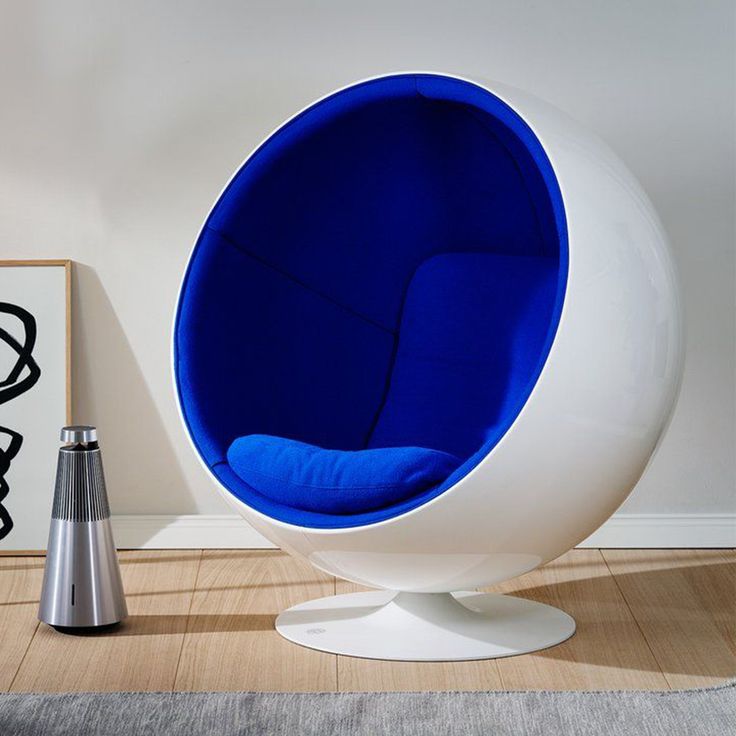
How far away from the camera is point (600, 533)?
9.23 ft

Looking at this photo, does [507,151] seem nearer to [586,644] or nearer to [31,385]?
[586,644]

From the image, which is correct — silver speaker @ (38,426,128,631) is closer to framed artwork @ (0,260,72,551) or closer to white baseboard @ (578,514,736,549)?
framed artwork @ (0,260,72,551)

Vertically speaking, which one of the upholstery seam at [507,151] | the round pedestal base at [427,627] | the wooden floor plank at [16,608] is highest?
the upholstery seam at [507,151]

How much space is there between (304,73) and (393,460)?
1.19 meters

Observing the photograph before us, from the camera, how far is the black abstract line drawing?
2.73 meters

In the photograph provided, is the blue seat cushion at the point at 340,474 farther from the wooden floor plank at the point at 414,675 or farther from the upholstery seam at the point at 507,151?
the upholstery seam at the point at 507,151

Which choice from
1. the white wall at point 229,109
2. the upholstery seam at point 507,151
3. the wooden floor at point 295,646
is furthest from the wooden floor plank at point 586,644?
the upholstery seam at point 507,151

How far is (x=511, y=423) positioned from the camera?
1826 millimetres

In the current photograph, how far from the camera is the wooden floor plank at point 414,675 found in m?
1.92

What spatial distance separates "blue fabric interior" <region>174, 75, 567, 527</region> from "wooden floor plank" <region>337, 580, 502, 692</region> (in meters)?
0.44

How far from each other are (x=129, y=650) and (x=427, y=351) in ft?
2.64

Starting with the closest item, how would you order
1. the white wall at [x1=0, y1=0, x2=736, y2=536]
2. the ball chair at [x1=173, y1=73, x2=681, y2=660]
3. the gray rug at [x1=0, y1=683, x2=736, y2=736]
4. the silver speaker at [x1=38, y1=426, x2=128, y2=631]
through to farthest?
the gray rug at [x1=0, y1=683, x2=736, y2=736] → the ball chair at [x1=173, y1=73, x2=681, y2=660] → the silver speaker at [x1=38, y1=426, x2=128, y2=631] → the white wall at [x1=0, y1=0, x2=736, y2=536]

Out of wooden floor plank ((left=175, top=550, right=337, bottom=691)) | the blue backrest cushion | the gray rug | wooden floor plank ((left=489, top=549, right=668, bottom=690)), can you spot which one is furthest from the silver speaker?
wooden floor plank ((left=489, top=549, right=668, bottom=690))

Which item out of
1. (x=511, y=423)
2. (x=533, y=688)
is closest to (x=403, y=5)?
(x=511, y=423)
